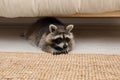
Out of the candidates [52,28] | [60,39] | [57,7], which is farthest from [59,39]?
[57,7]

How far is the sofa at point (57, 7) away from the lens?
1.93 m

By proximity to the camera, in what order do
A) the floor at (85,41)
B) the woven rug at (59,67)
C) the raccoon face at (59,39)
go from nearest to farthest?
the woven rug at (59,67)
the raccoon face at (59,39)
the floor at (85,41)

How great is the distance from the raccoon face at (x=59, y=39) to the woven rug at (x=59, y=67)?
15 centimetres

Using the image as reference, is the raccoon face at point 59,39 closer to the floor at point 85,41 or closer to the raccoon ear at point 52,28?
the raccoon ear at point 52,28

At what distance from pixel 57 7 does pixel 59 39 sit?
9.6 inches

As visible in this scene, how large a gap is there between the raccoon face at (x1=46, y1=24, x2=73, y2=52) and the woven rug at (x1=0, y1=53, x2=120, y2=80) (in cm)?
15

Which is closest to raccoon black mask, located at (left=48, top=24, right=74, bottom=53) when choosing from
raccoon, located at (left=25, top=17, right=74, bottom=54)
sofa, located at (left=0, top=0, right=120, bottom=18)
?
raccoon, located at (left=25, top=17, right=74, bottom=54)

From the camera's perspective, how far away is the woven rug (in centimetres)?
130

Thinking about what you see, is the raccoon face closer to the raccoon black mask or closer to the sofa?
the raccoon black mask

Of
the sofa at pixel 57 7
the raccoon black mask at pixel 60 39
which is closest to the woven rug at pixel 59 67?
the raccoon black mask at pixel 60 39

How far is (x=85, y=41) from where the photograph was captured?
2305mm

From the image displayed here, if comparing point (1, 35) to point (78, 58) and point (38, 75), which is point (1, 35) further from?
point (38, 75)

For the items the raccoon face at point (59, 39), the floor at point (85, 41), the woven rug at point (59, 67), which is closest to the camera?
the woven rug at point (59, 67)

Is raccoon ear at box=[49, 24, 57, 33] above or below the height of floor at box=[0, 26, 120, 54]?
above
